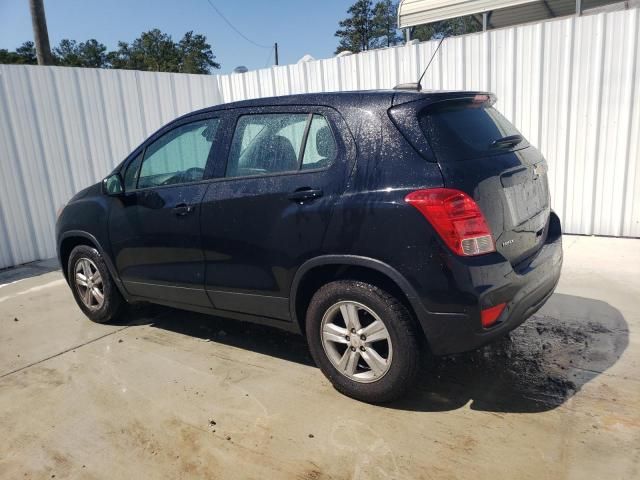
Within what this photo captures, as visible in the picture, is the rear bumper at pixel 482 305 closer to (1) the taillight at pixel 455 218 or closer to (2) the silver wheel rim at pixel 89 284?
(1) the taillight at pixel 455 218

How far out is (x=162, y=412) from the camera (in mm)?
3201

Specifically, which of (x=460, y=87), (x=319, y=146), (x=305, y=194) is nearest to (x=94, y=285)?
(x=305, y=194)

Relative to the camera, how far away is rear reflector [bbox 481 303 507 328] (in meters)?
2.65

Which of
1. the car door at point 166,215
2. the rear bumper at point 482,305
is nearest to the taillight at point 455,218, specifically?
the rear bumper at point 482,305

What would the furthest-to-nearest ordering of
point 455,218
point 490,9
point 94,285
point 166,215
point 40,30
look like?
1. point 40,30
2. point 490,9
3. point 94,285
4. point 166,215
5. point 455,218

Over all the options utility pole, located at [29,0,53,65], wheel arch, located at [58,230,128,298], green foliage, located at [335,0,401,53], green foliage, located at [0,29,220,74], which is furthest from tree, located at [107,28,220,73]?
wheel arch, located at [58,230,128,298]

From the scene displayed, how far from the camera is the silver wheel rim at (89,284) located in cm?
463

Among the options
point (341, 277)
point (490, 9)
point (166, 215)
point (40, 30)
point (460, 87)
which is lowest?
point (341, 277)

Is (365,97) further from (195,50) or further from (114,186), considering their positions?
(195,50)

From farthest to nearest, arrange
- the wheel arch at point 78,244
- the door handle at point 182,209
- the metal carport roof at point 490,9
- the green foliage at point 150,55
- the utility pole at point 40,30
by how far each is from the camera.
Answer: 1. the green foliage at point 150,55
2. the utility pole at point 40,30
3. the metal carport roof at point 490,9
4. the wheel arch at point 78,244
5. the door handle at point 182,209

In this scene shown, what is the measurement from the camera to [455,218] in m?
2.60

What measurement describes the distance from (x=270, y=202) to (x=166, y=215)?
1.03m

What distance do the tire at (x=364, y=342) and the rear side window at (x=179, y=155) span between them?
1.39 meters

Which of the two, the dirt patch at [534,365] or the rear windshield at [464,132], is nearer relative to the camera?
the rear windshield at [464,132]
